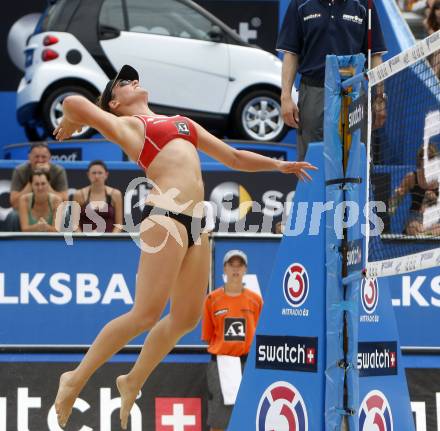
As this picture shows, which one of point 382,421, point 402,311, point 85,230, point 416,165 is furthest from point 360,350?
point 85,230

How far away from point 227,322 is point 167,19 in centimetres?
661

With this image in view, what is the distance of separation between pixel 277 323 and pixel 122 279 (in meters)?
2.22

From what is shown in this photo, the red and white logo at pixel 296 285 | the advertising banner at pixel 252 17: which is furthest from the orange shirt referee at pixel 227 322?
the advertising banner at pixel 252 17

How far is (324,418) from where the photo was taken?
826 cm

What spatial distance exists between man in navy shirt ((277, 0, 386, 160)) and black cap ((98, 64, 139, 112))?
2.05 m

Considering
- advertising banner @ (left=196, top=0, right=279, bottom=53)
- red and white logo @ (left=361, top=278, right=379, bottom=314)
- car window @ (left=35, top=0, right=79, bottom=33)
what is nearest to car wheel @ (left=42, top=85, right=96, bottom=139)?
car window @ (left=35, top=0, right=79, bottom=33)

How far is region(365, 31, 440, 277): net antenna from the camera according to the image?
7.87 metres

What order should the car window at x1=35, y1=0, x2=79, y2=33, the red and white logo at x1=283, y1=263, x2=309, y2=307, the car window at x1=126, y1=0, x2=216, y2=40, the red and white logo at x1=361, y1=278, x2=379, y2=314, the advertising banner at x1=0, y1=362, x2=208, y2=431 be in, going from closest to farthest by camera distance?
the red and white logo at x1=283, y1=263, x2=309, y2=307
the red and white logo at x1=361, y1=278, x2=379, y2=314
the advertising banner at x1=0, y1=362, x2=208, y2=431
the car window at x1=35, y1=0, x2=79, y2=33
the car window at x1=126, y1=0, x2=216, y2=40

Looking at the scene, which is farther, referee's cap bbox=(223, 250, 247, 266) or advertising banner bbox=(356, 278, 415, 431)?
referee's cap bbox=(223, 250, 247, 266)

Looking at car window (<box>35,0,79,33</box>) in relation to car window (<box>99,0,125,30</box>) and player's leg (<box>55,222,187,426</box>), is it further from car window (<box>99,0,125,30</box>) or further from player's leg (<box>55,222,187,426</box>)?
player's leg (<box>55,222,187,426</box>)

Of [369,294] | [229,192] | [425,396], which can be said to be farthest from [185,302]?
[229,192]

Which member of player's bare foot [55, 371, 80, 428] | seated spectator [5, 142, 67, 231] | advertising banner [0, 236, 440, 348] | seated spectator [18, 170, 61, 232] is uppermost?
seated spectator [5, 142, 67, 231]

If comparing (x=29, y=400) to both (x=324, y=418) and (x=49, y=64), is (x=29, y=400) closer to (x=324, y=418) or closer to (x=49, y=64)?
(x=324, y=418)

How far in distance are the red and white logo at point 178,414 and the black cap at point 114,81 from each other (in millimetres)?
3623
